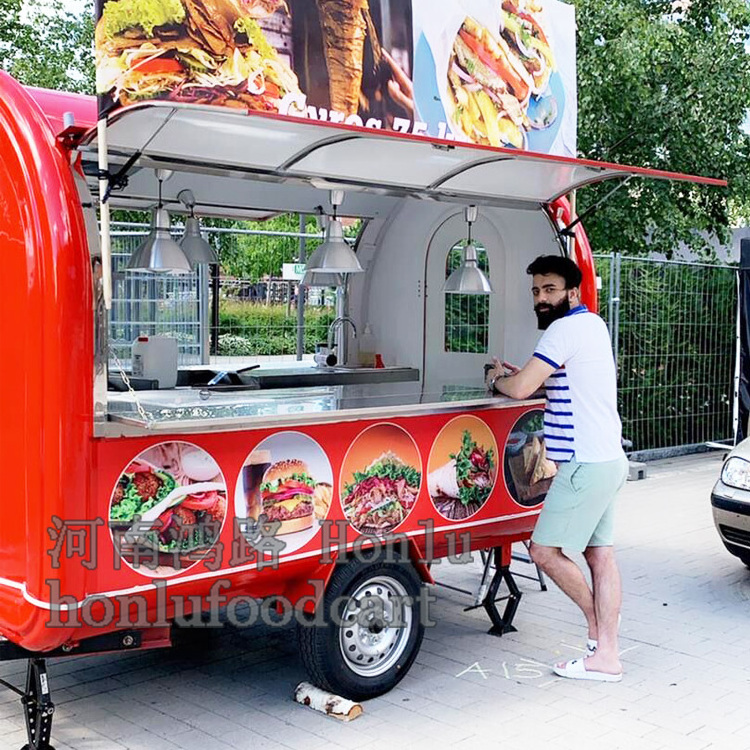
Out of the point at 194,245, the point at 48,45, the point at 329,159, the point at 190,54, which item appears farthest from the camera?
the point at 48,45

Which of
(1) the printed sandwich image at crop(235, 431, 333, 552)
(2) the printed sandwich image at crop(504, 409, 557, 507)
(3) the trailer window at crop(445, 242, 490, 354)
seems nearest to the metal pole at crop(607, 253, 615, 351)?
(3) the trailer window at crop(445, 242, 490, 354)

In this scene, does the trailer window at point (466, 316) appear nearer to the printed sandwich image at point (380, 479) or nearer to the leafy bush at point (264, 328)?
the printed sandwich image at point (380, 479)

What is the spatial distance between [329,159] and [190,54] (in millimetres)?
891

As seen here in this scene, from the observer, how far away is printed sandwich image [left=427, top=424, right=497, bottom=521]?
5.06 meters

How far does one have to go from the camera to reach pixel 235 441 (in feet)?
13.6

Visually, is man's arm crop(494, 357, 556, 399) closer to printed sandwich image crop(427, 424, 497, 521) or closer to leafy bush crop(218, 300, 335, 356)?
printed sandwich image crop(427, 424, 497, 521)

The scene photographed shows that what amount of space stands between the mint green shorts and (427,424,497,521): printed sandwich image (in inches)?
17.6

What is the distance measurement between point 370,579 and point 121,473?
1.43 m

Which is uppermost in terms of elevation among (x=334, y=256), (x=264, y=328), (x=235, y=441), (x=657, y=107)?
(x=657, y=107)

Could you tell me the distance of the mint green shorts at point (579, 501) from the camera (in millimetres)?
4887

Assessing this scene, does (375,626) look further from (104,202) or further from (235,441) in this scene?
(104,202)

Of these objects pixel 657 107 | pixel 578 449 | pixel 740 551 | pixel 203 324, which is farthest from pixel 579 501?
pixel 657 107

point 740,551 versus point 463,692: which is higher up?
point 740,551

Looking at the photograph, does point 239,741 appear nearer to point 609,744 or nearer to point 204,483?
point 204,483
